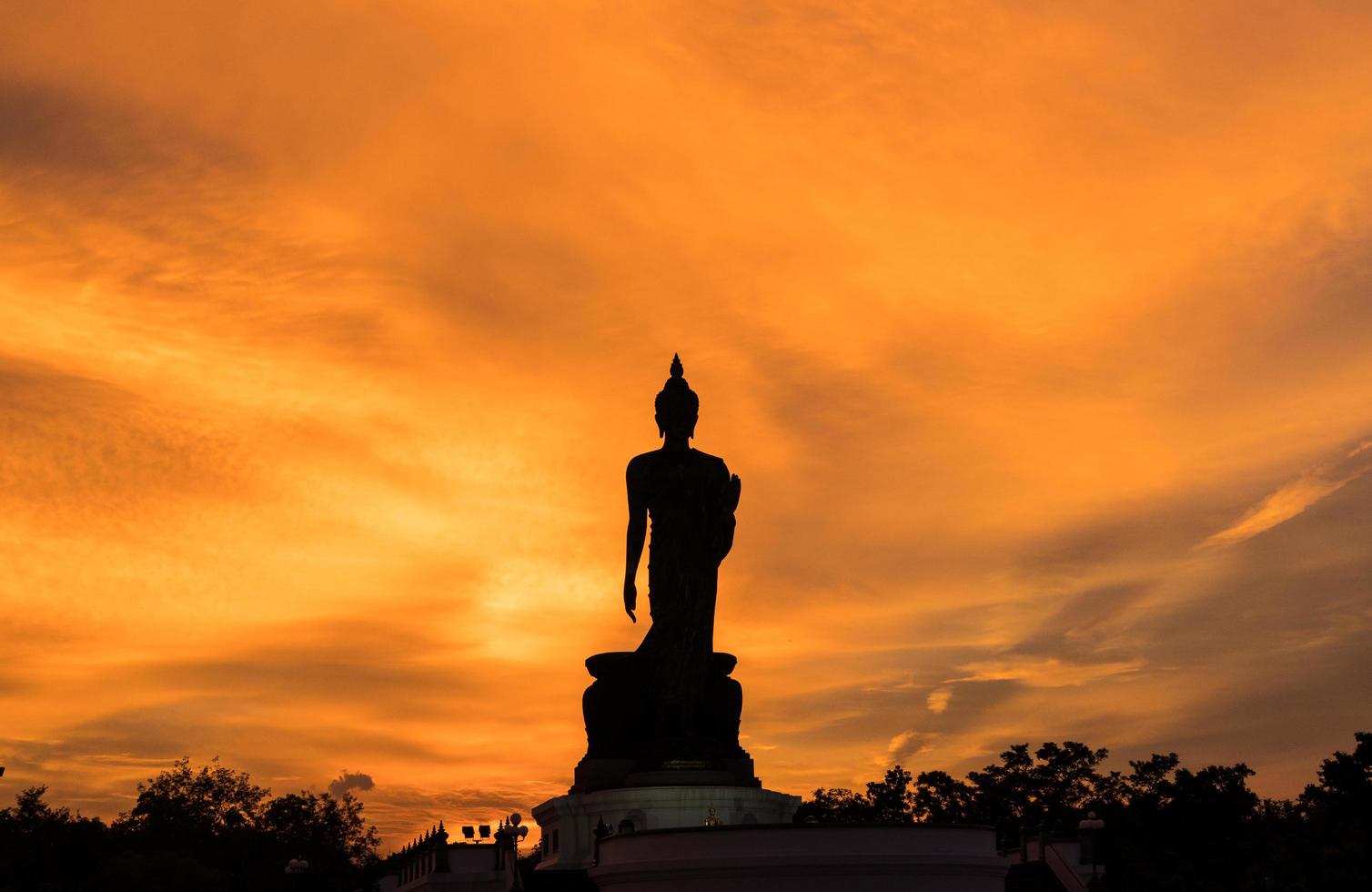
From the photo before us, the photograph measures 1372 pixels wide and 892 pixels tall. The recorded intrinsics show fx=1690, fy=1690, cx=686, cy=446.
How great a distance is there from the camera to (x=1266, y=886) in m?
54.1

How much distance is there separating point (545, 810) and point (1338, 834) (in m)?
26.7

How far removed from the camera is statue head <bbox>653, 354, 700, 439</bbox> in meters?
46.1

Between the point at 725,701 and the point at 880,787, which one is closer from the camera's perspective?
the point at 725,701

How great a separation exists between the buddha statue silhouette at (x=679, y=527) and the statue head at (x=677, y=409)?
25mm

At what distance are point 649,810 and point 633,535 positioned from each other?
28.3 ft

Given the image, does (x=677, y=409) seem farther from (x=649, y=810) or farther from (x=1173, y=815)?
(x=1173, y=815)

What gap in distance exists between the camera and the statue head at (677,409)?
46.1 metres

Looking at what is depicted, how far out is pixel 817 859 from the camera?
112 feet

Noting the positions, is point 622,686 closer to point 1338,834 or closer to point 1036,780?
point 1338,834

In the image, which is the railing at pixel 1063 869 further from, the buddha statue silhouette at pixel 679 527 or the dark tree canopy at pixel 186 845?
the dark tree canopy at pixel 186 845

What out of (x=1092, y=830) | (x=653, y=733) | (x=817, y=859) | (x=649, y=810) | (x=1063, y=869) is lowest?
(x=1063, y=869)

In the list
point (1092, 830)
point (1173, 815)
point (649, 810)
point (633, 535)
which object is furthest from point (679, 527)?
point (1173, 815)

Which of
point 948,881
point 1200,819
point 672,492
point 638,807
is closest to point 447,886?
point 638,807

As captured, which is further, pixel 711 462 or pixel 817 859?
pixel 711 462
